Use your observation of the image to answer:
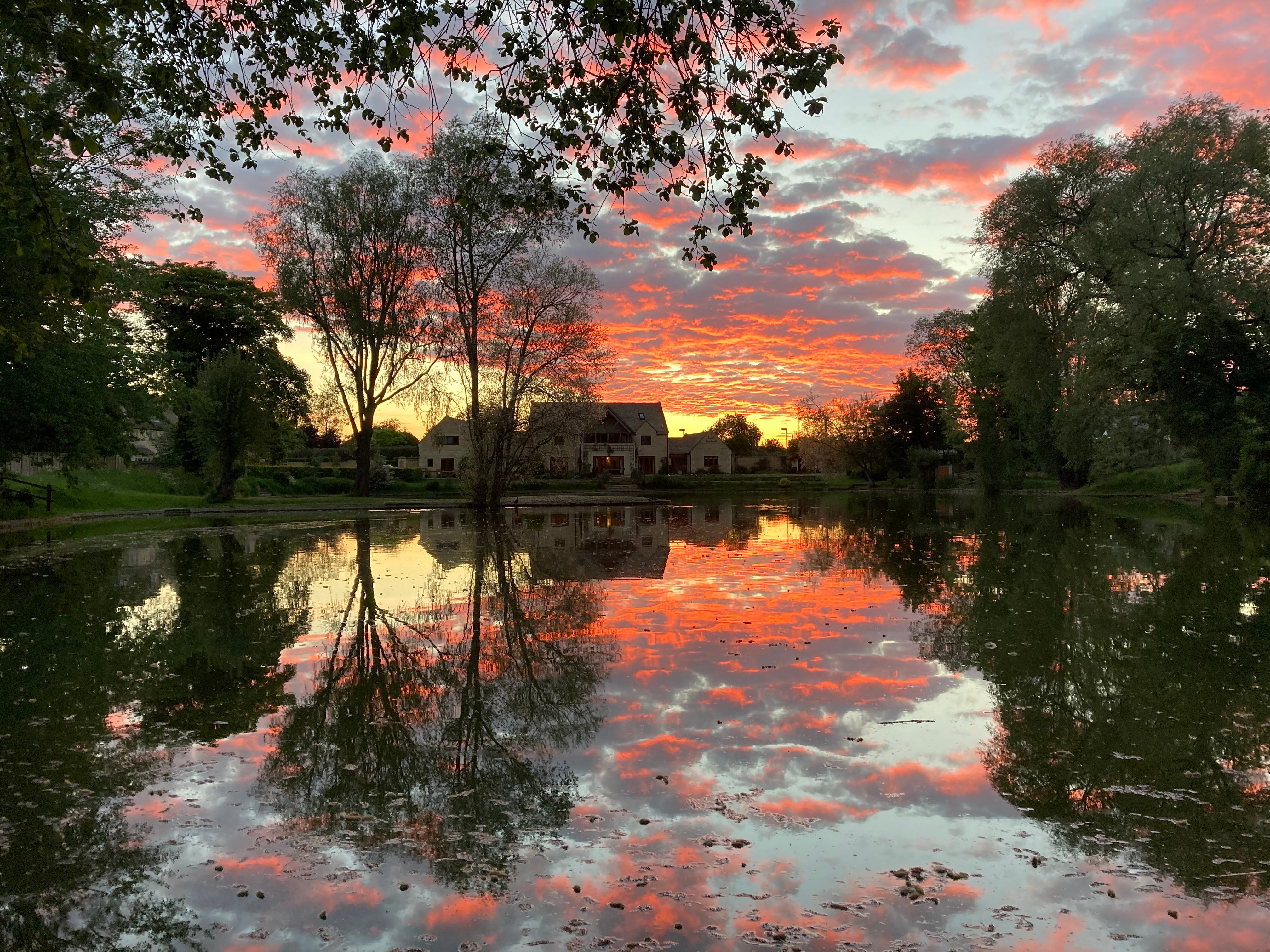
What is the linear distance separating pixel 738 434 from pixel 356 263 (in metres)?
95.2

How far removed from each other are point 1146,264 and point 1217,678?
1069 inches

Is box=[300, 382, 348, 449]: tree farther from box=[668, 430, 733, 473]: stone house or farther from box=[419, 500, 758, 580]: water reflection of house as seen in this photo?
box=[668, 430, 733, 473]: stone house

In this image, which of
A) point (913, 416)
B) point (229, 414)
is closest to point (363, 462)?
point (229, 414)

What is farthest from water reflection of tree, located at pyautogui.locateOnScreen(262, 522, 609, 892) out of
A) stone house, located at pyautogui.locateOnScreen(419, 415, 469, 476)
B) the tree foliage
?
stone house, located at pyautogui.locateOnScreen(419, 415, 469, 476)

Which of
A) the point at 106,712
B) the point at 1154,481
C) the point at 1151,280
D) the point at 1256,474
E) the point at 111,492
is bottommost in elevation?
the point at 106,712

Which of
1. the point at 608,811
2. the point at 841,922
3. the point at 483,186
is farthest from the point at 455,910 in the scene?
the point at 483,186

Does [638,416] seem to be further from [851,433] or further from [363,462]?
[363,462]

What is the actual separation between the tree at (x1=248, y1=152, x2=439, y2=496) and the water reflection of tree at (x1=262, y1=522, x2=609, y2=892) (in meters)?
28.4

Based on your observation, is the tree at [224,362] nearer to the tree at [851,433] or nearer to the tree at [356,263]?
the tree at [356,263]

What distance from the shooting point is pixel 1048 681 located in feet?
23.8

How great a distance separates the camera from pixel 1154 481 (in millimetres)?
48906

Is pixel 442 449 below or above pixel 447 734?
above

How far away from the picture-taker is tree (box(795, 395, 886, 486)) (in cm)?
6812

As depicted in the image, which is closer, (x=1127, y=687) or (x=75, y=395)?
(x=1127, y=687)
